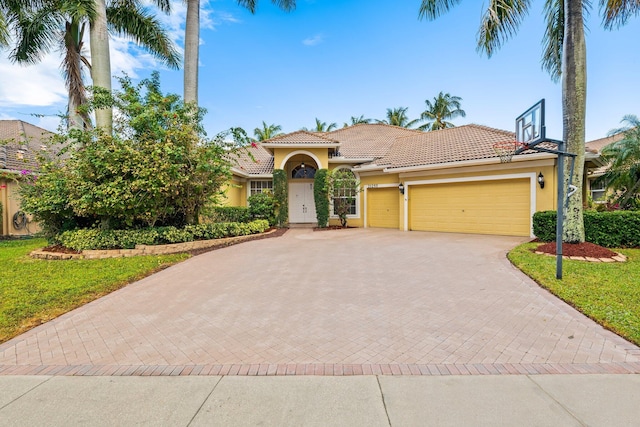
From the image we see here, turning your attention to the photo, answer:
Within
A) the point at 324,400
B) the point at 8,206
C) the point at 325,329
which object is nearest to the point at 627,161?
the point at 325,329

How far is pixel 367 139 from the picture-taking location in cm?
2100

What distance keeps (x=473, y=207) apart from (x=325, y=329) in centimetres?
1161

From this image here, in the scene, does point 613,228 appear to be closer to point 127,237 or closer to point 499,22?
point 499,22

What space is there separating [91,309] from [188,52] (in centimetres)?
1156

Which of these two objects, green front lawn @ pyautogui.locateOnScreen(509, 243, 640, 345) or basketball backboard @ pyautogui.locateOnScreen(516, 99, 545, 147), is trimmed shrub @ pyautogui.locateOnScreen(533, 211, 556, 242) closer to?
green front lawn @ pyautogui.locateOnScreen(509, 243, 640, 345)

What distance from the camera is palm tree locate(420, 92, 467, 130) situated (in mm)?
33969

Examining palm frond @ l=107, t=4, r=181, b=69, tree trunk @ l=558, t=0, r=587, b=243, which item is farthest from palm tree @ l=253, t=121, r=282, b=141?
tree trunk @ l=558, t=0, r=587, b=243

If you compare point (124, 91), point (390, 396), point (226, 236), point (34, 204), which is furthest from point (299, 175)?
point (390, 396)

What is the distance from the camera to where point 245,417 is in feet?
7.70

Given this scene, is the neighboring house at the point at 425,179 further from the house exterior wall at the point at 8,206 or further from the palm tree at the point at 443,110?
the palm tree at the point at 443,110

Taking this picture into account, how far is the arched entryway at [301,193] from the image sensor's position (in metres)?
18.5

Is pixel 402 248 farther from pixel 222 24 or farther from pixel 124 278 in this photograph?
pixel 222 24

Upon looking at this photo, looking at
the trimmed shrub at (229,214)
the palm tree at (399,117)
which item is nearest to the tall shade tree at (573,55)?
the trimmed shrub at (229,214)

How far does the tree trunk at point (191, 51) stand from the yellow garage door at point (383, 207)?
33.1ft
